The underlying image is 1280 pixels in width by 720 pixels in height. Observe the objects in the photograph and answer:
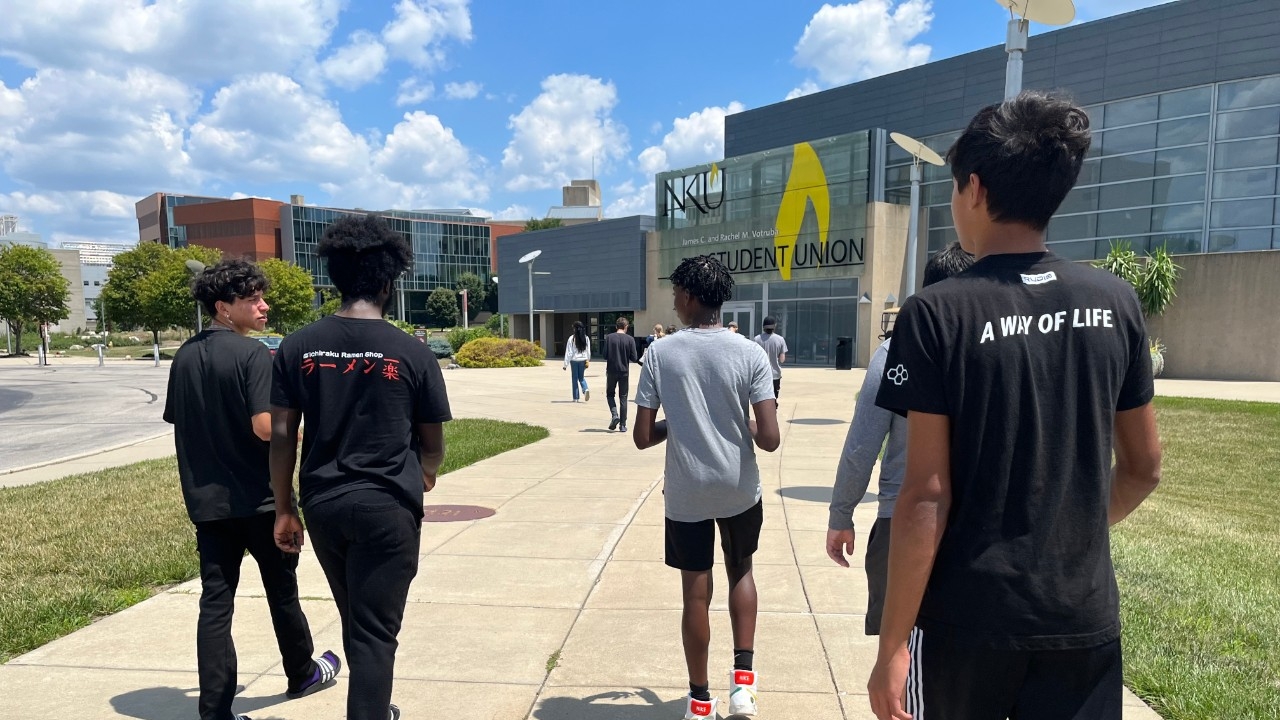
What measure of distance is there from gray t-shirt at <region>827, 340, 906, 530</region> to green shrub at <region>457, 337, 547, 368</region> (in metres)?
30.3

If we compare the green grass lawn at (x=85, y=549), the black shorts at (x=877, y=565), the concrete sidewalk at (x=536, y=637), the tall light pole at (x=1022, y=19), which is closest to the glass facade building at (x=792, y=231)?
the tall light pole at (x=1022, y=19)

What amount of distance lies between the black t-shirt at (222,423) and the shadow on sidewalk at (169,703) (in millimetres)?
989

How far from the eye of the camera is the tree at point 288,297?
58.3m

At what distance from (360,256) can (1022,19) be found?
23.6 feet

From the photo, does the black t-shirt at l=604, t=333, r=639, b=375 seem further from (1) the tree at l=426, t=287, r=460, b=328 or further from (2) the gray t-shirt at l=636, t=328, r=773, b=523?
(1) the tree at l=426, t=287, r=460, b=328

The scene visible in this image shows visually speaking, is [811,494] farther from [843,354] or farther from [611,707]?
[843,354]

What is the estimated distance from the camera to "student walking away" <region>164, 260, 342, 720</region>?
304 cm

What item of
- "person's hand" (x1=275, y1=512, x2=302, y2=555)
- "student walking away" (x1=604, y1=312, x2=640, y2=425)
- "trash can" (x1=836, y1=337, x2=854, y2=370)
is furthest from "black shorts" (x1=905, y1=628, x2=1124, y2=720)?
"trash can" (x1=836, y1=337, x2=854, y2=370)

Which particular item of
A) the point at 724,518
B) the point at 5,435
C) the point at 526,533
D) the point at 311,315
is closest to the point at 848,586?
the point at 724,518

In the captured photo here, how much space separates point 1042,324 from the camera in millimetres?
1479

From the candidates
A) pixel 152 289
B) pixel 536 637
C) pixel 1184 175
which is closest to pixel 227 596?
pixel 536 637

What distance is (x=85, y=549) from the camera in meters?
5.63

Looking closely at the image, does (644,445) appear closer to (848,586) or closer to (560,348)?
(848,586)

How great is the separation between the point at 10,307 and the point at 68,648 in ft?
203
